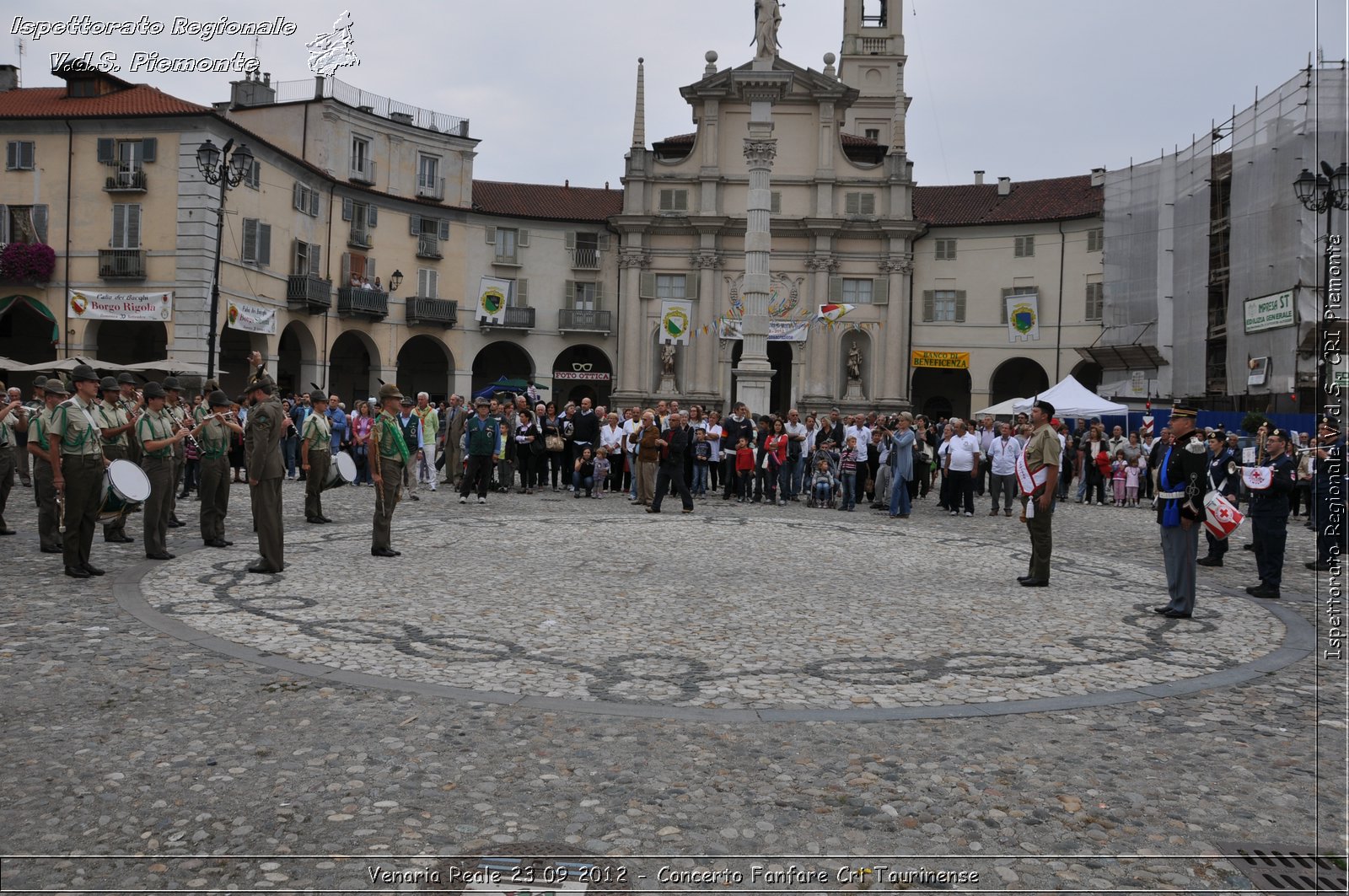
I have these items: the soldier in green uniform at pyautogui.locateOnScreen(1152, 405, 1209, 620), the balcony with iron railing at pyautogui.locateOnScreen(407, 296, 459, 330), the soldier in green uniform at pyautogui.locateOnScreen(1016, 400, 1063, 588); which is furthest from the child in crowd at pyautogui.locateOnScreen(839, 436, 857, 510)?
the balcony with iron railing at pyautogui.locateOnScreen(407, 296, 459, 330)

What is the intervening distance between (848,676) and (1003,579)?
5608 millimetres

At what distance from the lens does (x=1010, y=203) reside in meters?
52.6

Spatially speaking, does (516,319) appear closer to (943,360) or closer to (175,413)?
(943,360)

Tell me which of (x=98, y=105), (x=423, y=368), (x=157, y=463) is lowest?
(x=157, y=463)

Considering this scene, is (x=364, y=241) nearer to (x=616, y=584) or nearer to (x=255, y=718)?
(x=616, y=584)

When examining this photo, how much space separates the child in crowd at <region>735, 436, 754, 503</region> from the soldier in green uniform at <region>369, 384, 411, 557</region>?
414 inches

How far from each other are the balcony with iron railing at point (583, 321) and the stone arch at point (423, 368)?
608cm

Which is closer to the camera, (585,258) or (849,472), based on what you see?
(849,472)

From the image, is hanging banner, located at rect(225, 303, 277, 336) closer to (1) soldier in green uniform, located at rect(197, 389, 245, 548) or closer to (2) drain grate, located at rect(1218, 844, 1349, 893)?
(1) soldier in green uniform, located at rect(197, 389, 245, 548)

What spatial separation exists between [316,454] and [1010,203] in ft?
147

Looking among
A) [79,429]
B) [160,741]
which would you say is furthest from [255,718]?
[79,429]

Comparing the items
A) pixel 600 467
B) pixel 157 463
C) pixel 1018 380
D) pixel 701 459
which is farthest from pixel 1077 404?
pixel 1018 380

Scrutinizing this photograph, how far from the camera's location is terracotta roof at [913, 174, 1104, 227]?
50.0 meters

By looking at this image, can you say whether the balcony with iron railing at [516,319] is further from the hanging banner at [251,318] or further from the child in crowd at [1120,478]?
the child in crowd at [1120,478]
